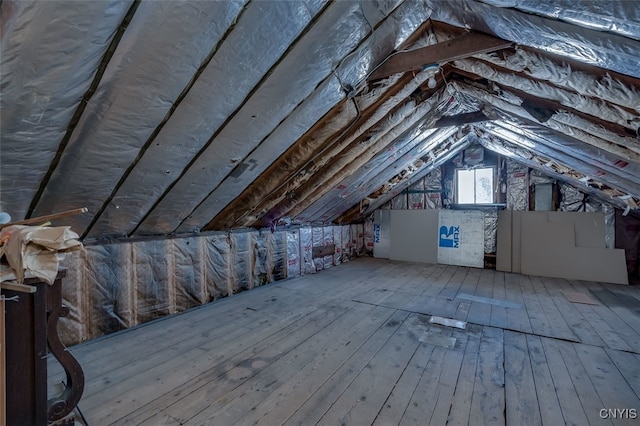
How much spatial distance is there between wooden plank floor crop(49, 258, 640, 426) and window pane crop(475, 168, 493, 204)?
3.12 metres

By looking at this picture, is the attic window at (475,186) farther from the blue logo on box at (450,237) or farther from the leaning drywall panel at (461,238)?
the blue logo on box at (450,237)

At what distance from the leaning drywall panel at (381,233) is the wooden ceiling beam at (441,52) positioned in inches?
207

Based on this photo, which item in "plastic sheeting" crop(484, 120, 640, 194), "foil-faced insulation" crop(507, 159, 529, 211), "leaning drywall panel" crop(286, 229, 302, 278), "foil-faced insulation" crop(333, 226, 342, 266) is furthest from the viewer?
"foil-faced insulation" crop(333, 226, 342, 266)

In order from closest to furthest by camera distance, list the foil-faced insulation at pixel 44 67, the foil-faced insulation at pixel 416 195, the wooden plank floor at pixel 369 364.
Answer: the foil-faced insulation at pixel 44 67, the wooden plank floor at pixel 369 364, the foil-faced insulation at pixel 416 195

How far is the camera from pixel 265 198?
3781 mm

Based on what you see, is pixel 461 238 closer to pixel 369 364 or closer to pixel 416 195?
pixel 416 195

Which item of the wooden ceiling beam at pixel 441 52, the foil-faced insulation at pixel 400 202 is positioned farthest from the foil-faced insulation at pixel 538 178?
the wooden ceiling beam at pixel 441 52

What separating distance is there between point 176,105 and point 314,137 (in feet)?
5.05

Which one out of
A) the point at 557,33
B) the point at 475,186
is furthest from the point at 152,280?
the point at 475,186

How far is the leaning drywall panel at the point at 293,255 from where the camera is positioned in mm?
5230

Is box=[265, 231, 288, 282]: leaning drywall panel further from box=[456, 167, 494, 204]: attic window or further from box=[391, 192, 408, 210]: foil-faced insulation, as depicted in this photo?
box=[456, 167, 494, 204]: attic window

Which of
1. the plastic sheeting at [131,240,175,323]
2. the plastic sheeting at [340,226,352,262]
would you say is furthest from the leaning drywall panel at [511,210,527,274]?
the plastic sheeting at [131,240,175,323]

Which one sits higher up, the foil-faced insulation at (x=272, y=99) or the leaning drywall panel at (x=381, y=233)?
the foil-faced insulation at (x=272, y=99)

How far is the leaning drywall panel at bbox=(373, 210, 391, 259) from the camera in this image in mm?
7469
